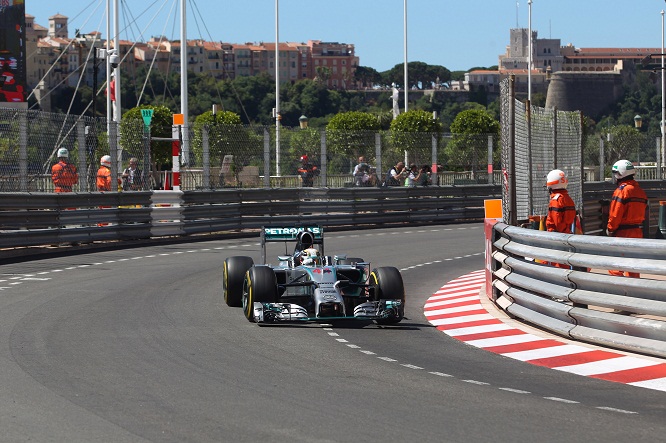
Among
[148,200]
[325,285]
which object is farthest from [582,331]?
[148,200]

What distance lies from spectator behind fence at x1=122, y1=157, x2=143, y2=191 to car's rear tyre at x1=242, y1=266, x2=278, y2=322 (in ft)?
43.7

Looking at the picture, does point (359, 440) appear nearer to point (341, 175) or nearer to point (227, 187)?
point (227, 187)

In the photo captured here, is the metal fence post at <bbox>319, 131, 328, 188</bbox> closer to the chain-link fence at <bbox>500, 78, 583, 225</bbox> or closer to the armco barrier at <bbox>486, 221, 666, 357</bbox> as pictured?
the chain-link fence at <bbox>500, 78, 583, 225</bbox>

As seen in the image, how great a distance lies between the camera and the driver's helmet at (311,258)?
1294cm

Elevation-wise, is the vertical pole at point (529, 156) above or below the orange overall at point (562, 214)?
above

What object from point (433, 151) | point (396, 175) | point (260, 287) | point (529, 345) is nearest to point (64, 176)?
point (396, 175)

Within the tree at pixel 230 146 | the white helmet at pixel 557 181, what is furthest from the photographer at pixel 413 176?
the white helmet at pixel 557 181

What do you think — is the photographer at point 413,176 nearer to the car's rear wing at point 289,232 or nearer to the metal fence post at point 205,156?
the metal fence post at point 205,156

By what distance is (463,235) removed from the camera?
2761 centimetres

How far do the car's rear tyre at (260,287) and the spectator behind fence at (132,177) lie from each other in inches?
525

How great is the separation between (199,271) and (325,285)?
6547 millimetres

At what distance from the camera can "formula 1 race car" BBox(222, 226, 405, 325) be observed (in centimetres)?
1210

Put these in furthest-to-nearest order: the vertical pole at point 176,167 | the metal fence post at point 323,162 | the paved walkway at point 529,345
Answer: the metal fence post at point 323,162 → the vertical pole at point 176,167 → the paved walkway at point 529,345

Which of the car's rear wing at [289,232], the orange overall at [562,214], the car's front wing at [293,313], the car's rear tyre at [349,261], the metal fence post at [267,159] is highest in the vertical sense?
the metal fence post at [267,159]
